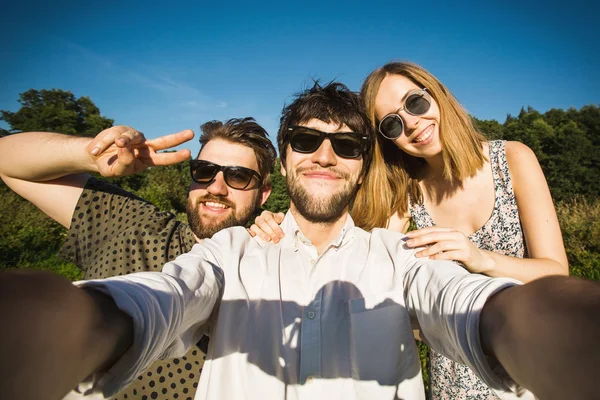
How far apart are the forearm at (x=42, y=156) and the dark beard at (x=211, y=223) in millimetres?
921

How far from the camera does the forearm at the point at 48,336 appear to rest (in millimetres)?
526

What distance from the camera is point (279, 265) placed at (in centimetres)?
182

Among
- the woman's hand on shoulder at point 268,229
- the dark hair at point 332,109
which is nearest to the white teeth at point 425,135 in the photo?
the dark hair at point 332,109

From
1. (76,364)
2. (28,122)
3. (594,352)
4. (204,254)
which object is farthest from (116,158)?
(28,122)

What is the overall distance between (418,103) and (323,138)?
0.99 meters

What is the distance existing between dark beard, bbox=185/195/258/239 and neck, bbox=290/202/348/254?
68cm

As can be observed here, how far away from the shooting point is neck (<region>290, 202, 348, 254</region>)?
2.30 meters

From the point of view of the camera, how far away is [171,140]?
5.76 feet

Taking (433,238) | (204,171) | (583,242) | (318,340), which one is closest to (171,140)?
(204,171)

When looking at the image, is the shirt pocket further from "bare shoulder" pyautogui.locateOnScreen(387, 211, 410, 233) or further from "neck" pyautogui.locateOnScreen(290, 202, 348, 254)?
"bare shoulder" pyautogui.locateOnScreen(387, 211, 410, 233)

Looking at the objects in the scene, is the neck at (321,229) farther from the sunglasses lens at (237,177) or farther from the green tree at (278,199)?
the green tree at (278,199)

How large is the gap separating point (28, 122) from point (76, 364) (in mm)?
41597

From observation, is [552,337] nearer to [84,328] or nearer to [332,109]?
[84,328]

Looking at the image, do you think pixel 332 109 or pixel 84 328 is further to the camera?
pixel 332 109
